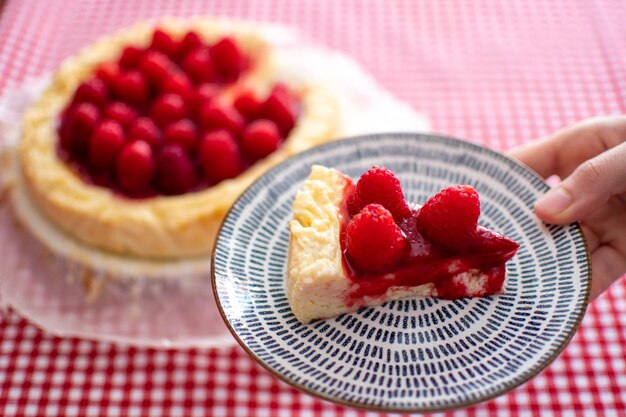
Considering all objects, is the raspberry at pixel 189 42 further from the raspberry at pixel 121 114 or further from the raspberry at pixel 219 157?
the raspberry at pixel 219 157

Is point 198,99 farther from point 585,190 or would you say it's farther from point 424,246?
point 585,190

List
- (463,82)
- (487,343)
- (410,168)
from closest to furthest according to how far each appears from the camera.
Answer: (487,343) → (410,168) → (463,82)

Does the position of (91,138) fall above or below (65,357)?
above

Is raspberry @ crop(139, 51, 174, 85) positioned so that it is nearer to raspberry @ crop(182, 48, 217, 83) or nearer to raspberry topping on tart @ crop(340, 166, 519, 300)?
raspberry @ crop(182, 48, 217, 83)

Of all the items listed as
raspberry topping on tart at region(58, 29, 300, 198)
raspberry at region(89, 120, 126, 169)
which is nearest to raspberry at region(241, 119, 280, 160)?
raspberry topping on tart at region(58, 29, 300, 198)

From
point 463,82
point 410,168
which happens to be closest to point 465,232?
point 410,168

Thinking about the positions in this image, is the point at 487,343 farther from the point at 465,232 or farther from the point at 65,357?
the point at 65,357

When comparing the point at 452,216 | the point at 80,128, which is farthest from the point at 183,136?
the point at 452,216
